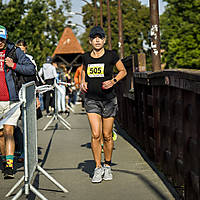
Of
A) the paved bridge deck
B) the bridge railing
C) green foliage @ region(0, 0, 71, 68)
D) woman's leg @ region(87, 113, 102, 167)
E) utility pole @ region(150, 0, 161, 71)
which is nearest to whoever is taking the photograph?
the bridge railing

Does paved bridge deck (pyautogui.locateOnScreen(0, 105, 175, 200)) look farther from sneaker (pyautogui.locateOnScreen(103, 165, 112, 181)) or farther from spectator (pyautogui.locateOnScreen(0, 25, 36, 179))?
spectator (pyautogui.locateOnScreen(0, 25, 36, 179))

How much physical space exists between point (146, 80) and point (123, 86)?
16.9ft

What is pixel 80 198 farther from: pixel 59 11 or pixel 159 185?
pixel 59 11

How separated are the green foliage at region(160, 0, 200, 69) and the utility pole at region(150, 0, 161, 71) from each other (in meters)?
57.3

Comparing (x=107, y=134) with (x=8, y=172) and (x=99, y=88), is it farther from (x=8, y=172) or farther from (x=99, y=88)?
(x=8, y=172)

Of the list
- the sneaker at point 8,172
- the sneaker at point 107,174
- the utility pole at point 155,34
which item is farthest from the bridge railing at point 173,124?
the sneaker at point 8,172

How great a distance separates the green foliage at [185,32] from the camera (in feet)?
220

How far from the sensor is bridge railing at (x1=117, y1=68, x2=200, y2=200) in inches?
195

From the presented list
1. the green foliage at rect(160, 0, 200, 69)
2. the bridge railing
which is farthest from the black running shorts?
the green foliage at rect(160, 0, 200, 69)

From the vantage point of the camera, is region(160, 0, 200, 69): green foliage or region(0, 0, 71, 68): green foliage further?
region(160, 0, 200, 69): green foliage

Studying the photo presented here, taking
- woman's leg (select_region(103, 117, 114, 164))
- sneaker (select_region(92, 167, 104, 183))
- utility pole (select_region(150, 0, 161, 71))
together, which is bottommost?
sneaker (select_region(92, 167, 104, 183))

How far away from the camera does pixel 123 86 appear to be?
45.1 ft

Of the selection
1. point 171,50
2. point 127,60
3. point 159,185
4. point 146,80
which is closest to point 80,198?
point 159,185

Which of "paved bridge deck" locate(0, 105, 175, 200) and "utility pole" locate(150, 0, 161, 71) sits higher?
"utility pole" locate(150, 0, 161, 71)
